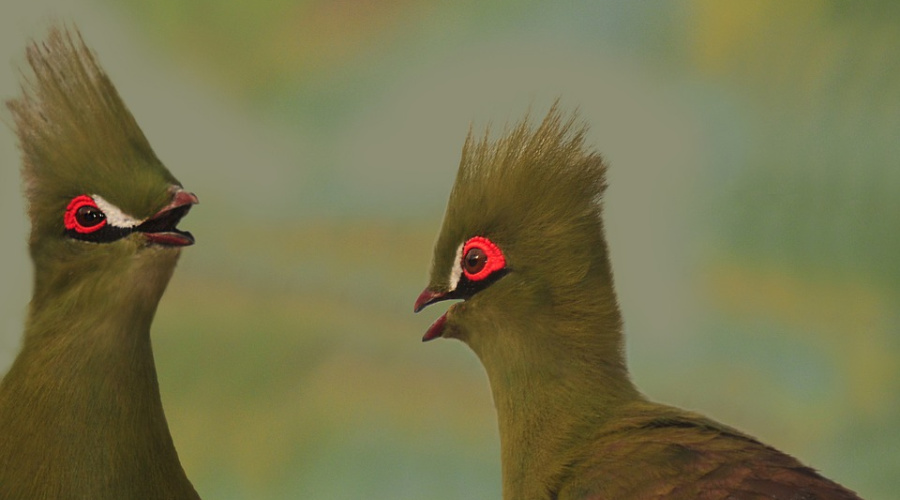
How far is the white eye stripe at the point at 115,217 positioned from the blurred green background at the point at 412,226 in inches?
40.6

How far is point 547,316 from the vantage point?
2150 mm

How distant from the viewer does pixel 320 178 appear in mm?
3207

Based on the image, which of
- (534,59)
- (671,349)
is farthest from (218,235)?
(671,349)

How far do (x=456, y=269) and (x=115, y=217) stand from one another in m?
0.66

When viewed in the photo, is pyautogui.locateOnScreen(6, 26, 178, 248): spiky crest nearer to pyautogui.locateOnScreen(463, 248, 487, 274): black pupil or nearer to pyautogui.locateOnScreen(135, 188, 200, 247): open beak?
pyautogui.locateOnScreen(135, 188, 200, 247): open beak

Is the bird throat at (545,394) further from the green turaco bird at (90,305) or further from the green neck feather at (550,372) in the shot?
the green turaco bird at (90,305)

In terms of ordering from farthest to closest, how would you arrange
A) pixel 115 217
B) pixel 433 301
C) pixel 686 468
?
1. pixel 433 301
2. pixel 115 217
3. pixel 686 468

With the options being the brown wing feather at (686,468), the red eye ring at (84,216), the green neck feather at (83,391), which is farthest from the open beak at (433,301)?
the red eye ring at (84,216)

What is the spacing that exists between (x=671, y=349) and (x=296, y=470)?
44.9 inches

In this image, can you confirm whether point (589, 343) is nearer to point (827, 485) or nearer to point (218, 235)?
point (827, 485)

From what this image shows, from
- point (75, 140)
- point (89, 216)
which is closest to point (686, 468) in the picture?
point (89, 216)

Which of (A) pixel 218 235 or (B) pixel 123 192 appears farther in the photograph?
(A) pixel 218 235

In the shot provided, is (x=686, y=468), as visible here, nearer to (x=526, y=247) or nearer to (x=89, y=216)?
(x=526, y=247)

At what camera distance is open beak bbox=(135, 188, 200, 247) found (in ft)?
6.79
